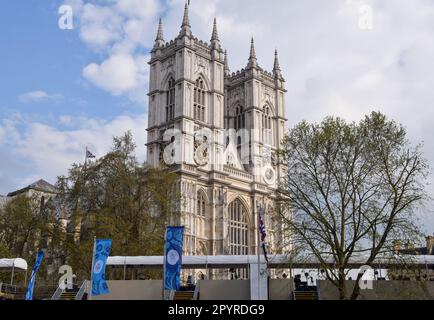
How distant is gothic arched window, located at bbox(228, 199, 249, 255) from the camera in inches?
2443

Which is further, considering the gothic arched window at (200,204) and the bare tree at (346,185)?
the gothic arched window at (200,204)

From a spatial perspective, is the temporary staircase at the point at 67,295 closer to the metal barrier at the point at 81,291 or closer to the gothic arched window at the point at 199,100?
the metal barrier at the point at 81,291

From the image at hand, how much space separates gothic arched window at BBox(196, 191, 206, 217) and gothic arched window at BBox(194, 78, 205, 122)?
9.58 meters

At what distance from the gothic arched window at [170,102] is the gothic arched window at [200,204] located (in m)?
9.83

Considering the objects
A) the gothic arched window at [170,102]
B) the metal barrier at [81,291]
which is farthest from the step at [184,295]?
the gothic arched window at [170,102]

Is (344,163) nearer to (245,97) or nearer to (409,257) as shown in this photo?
(409,257)

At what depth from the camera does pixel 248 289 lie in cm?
2906

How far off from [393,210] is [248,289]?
9.47 meters

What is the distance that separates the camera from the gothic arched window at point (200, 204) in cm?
5975

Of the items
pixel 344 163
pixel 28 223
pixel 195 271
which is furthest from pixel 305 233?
pixel 195 271

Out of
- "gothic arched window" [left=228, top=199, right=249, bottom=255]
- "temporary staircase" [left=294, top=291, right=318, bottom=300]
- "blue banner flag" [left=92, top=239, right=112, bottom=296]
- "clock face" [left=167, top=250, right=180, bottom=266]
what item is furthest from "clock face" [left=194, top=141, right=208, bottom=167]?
"clock face" [left=167, top=250, right=180, bottom=266]

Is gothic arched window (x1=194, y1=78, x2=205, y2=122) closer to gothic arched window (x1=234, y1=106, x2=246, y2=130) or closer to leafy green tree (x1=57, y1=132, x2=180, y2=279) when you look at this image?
gothic arched window (x1=234, y1=106, x2=246, y2=130)

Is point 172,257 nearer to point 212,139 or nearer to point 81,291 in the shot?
point 81,291

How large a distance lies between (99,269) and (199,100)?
4338 cm
